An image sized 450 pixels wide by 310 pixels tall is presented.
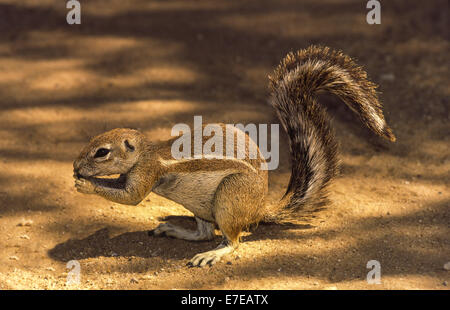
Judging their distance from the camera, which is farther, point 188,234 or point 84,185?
point 188,234

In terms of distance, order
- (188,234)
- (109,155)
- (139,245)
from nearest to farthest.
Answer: (109,155)
(139,245)
(188,234)

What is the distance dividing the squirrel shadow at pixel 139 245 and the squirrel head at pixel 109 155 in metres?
0.68

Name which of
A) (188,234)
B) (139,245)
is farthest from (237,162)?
(139,245)

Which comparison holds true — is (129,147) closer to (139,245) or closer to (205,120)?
(139,245)

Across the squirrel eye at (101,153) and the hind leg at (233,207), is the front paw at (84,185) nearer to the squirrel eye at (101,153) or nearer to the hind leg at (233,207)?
the squirrel eye at (101,153)

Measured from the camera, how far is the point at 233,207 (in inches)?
160

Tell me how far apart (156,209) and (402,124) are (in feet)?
10.2

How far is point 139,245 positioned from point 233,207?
35.6 inches

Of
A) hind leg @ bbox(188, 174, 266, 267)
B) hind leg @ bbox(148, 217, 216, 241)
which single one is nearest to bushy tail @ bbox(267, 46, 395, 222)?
hind leg @ bbox(188, 174, 266, 267)

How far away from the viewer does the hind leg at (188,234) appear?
4.53 metres

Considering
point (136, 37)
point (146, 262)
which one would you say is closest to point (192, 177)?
point (146, 262)

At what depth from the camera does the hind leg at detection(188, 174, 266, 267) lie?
406 cm

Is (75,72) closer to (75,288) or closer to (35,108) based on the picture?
(35,108)

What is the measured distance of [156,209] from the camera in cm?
505
